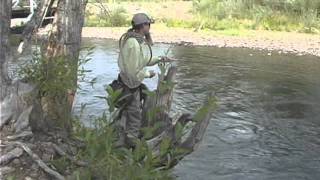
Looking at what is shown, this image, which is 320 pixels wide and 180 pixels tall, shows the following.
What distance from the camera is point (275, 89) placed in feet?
45.9

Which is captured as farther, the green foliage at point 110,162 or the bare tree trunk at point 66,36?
the bare tree trunk at point 66,36

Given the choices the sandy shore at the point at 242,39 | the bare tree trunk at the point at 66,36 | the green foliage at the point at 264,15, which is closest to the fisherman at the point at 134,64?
the bare tree trunk at the point at 66,36

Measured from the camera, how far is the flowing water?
8031 millimetres

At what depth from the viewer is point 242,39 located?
24.0 meters

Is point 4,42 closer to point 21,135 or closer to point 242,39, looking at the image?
point 21,135

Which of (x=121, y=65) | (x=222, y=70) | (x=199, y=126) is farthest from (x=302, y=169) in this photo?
(x=222, y=70)

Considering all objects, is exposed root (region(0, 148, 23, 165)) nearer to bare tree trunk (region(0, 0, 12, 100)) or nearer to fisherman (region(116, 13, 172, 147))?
bare tree trunk (region(0, 0, 12, 100))

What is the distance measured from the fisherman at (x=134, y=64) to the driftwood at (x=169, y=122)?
0.54ft

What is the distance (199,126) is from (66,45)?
1.52 meters

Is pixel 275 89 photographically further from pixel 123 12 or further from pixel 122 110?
pixel 123 12

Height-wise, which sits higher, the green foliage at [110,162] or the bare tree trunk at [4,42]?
the bare tree trunk at [4,42]

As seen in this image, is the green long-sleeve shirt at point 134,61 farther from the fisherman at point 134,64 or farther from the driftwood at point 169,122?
the driftwood at point 169,122

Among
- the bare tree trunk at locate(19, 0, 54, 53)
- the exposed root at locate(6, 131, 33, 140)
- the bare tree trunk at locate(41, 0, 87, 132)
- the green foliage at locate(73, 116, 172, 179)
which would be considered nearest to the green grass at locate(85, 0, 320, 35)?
the bare tree trunk at locate(41, 0, 87, 132)

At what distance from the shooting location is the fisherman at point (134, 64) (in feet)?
18.7
